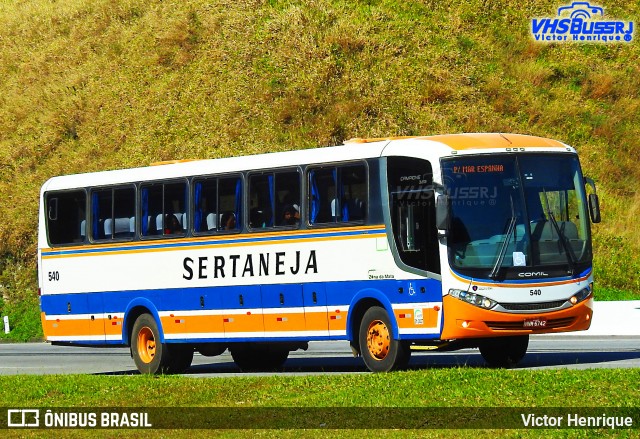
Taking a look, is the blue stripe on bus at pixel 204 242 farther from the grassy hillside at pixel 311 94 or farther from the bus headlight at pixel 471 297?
the grassy hillside at pixel 311 94

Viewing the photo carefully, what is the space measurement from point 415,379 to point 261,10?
1599 inches

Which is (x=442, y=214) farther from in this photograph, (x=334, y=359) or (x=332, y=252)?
(x=334, y=359)

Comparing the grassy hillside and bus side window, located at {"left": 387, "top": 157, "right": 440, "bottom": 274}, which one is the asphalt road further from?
the grassy hillside

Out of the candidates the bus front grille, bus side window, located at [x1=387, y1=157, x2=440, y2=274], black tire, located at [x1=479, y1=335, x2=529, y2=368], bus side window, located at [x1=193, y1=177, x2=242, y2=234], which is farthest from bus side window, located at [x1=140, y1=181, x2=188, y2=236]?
the bus front grille

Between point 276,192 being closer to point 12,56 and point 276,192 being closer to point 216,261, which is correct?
point 216,261

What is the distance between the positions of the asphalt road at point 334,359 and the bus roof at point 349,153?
3.38 m

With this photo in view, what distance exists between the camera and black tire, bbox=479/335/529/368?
2003cm

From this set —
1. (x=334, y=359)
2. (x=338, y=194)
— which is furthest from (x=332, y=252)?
(x=334, y=359)

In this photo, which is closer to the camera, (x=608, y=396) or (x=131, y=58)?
(x=608, y=396)

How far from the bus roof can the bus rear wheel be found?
2865 millimetres

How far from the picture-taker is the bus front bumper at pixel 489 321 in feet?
58.4

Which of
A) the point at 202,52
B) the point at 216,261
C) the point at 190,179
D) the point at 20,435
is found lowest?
the point at 20,435

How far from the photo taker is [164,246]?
906 inches

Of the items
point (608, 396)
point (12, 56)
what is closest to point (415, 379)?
point (608, 396)
